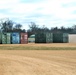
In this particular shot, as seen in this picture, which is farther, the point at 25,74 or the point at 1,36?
the point at 1,36

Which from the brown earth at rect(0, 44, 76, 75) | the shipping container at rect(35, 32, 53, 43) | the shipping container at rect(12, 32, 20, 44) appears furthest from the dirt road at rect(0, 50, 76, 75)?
the shipping container at rect(35, 32, 53, 43)

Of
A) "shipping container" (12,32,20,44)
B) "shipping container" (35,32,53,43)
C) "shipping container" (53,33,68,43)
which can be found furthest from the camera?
"shipping container" (53,33,68,43)

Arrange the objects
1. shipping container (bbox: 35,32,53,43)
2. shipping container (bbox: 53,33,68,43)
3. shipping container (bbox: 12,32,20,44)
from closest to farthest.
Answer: shipping container (bbox: 12,32,20,44) < shipping container (bbox: 35,32,53,43) < shipping container (bbox: 53,33,68,43)

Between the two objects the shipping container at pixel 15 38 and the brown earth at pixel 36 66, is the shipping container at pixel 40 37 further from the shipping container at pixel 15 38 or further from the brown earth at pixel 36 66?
the brown earth at pixel 36 66

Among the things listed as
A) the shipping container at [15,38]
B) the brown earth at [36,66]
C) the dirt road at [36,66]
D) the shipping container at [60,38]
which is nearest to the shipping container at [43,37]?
the shipping container at [60,38]

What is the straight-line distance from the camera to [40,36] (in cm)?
7681

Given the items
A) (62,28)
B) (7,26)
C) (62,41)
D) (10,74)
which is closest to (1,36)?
(62,41)

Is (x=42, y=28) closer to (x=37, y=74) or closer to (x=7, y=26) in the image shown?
(x=7, y=26)

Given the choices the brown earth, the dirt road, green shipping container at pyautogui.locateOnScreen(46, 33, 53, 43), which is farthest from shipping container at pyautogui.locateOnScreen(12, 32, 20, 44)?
the dirt road

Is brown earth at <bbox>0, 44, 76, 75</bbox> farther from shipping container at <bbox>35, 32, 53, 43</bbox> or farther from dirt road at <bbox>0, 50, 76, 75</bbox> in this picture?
shipping container at <bbox>35, 32, 53, 43</bbox>

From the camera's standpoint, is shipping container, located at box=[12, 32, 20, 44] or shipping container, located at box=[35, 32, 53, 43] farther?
shipping container, located at box=[35, 32, 53, 43]

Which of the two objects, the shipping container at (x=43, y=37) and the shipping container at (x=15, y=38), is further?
the shipping container at (x=43, y=37)

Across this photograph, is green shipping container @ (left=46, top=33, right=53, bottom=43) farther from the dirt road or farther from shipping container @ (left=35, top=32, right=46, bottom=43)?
the dirt road

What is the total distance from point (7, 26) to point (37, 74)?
132 metres
